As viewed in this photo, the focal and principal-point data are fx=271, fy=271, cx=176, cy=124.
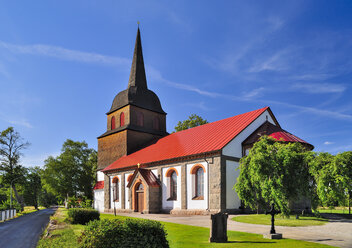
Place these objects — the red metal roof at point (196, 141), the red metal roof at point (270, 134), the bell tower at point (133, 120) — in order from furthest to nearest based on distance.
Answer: the bell tower at point (133, 120) < the red metal roof at point (196, 141) < the red metal roof at point (270, 134)

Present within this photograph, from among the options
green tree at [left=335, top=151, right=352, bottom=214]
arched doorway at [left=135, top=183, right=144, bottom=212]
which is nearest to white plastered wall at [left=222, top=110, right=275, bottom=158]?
green tree at [left=335, top=151, right=352, bottom=214]

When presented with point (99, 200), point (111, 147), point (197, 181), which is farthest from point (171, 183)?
point (99, 200)

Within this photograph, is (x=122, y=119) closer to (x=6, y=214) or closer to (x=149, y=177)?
(x=149, y=177)

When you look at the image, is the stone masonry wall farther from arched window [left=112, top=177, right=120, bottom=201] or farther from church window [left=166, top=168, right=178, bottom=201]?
church window [left=166, top=168, right=178, bottom=201]

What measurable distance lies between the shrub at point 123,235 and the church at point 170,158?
43.7ft

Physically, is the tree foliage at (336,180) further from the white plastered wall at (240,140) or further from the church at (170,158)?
the white plastered wall at (240,140)

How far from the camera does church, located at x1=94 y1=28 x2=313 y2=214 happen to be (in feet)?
73.3

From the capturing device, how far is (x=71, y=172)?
51594mm

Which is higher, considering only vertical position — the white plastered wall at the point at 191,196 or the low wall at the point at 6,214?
the white plastered wall at the point at 191,196

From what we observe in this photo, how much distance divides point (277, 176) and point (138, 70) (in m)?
31.3

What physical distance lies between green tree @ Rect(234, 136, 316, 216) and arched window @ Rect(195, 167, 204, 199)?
27.0 feet

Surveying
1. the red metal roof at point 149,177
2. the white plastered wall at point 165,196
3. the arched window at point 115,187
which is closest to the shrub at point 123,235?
the white plastered wall at point 165,196

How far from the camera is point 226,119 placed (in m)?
29.7

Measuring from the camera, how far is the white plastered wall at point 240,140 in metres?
22.7
